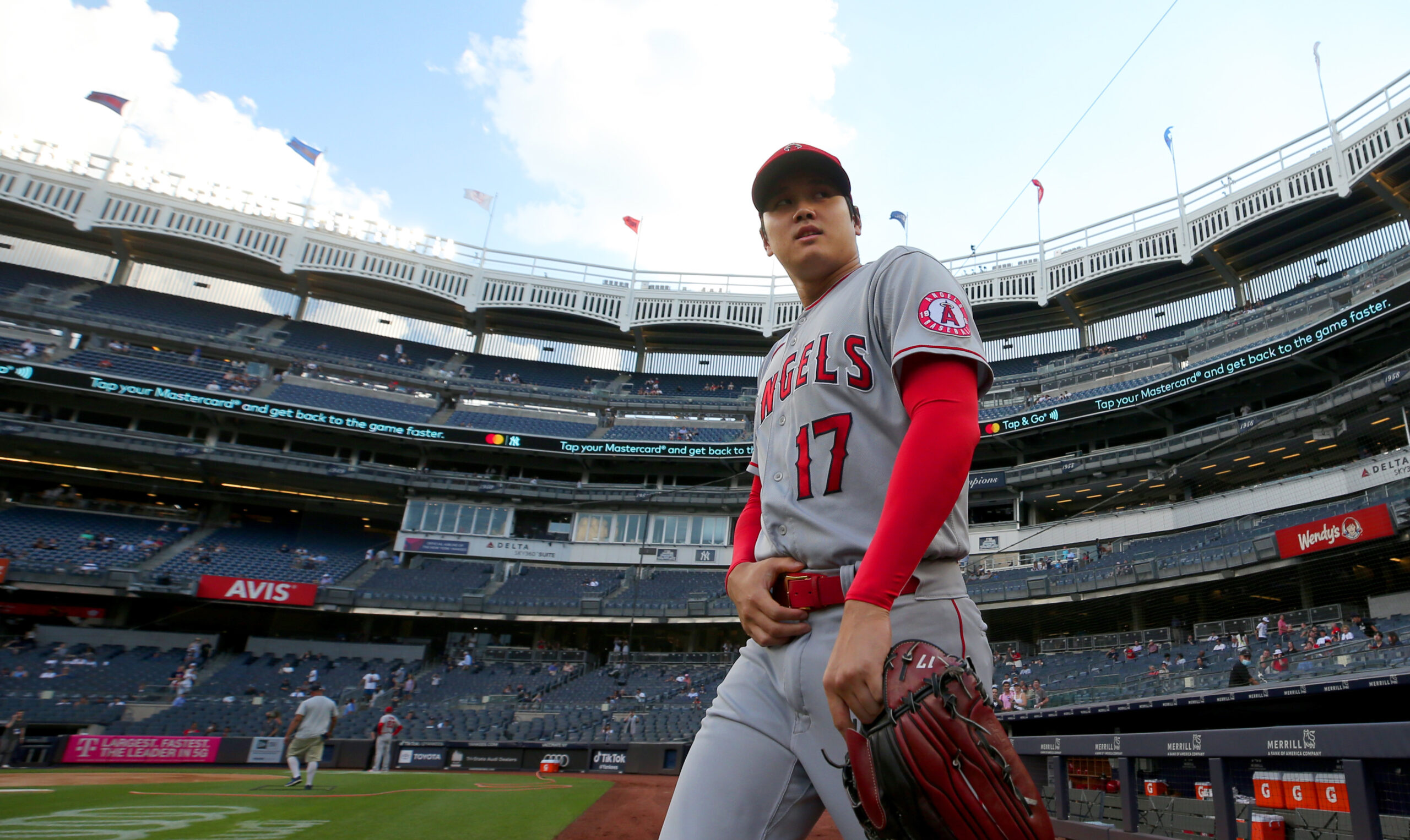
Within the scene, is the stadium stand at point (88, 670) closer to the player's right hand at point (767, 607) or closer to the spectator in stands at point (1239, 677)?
the player's right hand at point (767, 607)

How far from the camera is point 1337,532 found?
19.8 m

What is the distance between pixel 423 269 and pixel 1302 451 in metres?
42.5

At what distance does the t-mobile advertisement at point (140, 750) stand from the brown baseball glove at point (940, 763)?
24687mm

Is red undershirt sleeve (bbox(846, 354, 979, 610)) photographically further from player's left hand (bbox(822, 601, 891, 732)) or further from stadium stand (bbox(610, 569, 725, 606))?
stadium stand (bbox(610, 569, 725, 606))

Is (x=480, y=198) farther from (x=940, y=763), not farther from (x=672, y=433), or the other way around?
(x=940, y=763)

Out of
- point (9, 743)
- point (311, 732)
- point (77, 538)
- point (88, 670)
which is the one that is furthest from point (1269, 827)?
point (77, 538)

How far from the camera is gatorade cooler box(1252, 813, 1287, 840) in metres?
5.55

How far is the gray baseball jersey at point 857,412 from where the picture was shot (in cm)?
176

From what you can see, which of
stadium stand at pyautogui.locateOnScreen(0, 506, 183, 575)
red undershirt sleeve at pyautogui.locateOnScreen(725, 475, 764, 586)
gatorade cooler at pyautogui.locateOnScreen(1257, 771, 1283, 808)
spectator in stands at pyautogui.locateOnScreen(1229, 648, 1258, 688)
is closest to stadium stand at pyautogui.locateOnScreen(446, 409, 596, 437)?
stadium stand at pyautogui.locateOnScreen(0, 506, 183, 575)

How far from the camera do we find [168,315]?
3900 centimetres

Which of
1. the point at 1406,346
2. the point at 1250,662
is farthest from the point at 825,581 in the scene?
the point at 1406,346

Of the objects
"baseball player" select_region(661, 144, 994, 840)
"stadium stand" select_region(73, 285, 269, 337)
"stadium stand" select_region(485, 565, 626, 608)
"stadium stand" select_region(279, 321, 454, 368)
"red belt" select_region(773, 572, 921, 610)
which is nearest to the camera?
"baseball player" select_region(661, 144, 994, 840)

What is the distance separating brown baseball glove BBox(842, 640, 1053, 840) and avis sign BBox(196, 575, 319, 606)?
34.5 meters

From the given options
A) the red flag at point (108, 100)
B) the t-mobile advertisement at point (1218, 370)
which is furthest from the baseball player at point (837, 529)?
the red flag at point (108, 100)
